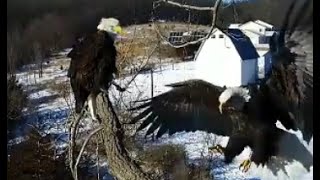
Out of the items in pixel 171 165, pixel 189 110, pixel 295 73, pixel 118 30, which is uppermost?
pixel 118 30

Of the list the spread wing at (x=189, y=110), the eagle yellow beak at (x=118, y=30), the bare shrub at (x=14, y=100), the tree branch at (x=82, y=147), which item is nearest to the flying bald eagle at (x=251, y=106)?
the spread wing at (x=189, y=110)

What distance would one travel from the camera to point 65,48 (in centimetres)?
203

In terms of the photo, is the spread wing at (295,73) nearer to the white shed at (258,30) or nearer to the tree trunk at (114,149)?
the white shed at (258,30)

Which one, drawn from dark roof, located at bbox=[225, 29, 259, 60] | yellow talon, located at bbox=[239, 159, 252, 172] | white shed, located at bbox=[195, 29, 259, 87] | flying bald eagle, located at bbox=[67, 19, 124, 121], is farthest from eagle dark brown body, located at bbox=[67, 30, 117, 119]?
yellow talon, located at bbox=[239, 159, 252, 172]

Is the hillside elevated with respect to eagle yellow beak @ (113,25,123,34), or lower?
lower

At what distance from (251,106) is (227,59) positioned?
0.58 feet

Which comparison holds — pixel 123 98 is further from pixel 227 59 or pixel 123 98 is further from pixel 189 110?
pixel 227 59

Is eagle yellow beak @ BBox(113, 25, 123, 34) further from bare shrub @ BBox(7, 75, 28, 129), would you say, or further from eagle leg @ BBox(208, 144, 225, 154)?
eagle leg @ BBox(208, 144, 225, 154)

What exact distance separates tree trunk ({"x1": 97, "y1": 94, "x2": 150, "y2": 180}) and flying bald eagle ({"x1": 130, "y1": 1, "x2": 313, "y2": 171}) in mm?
78

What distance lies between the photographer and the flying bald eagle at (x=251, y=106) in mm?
2064

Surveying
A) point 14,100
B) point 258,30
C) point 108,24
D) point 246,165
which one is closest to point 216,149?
point 246,165

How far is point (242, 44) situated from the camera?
2.06m

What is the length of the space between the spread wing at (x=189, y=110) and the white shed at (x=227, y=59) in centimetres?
4

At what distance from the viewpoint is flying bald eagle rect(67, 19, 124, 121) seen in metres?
2.03
